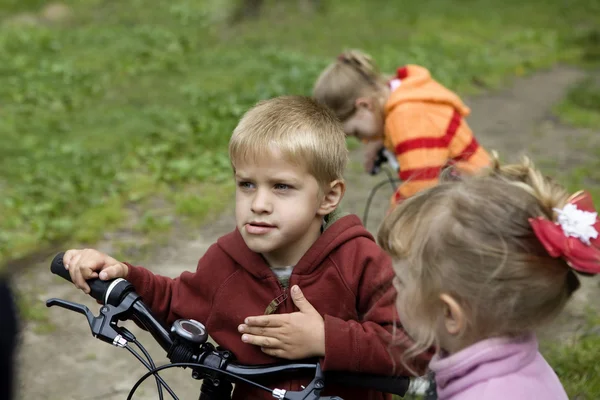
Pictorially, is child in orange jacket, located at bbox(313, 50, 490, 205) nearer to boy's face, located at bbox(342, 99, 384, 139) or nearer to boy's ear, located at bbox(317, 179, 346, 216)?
boy's face, located at bbox(342, 99, 384, 139)

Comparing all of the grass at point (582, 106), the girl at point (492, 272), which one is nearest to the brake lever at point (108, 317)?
the girl at point (492, 272)

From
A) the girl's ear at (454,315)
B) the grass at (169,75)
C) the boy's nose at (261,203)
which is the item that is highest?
the boy's nose at (261,203)

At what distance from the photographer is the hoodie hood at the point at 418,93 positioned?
12.0ft

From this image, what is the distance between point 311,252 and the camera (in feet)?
6.97

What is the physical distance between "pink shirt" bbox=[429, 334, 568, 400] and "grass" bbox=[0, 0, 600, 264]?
11.1 feet

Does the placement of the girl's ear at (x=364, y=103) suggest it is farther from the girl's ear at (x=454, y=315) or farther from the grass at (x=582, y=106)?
the grass at (x=582, y=106)

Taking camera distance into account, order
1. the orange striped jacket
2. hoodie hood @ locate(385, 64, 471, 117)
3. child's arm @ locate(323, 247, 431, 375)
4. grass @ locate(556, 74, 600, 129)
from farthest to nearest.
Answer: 1. grass @ locate(556, 74, 600, 129)
2. hoodie hood @ locate(385, 64, 471, 117)
3. the orange striped jacket
4. child's arm @ locate(323, 247, 431, 375)

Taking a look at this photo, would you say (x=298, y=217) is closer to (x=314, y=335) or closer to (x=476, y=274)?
(x=314, y=335)

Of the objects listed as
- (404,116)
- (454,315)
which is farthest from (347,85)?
(454,315)

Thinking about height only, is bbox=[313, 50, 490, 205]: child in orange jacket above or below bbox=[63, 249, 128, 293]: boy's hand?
below

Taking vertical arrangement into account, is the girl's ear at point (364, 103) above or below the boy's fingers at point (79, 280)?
below

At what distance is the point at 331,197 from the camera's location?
2219mm

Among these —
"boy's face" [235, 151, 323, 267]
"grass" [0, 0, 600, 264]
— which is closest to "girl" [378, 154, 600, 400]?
"boy's face" [235, 151, 323, 267]

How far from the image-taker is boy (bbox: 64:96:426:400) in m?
1.97
